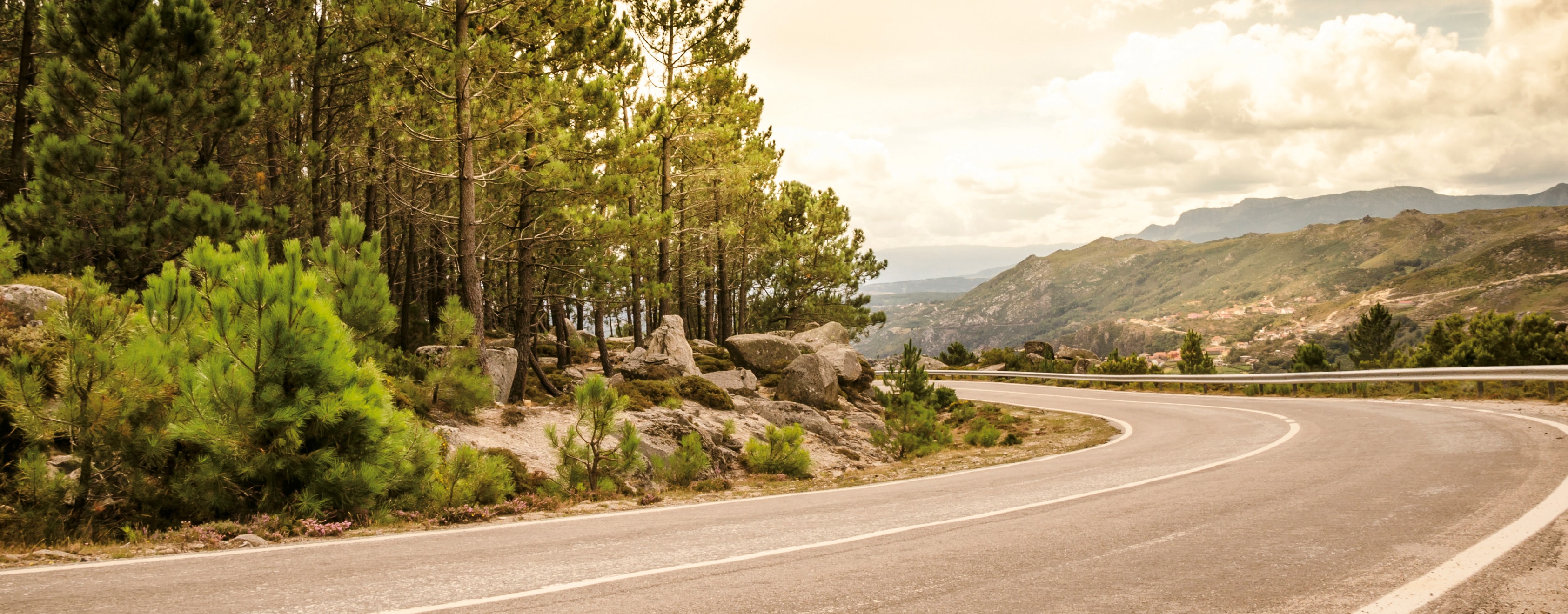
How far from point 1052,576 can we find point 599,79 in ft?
42.3

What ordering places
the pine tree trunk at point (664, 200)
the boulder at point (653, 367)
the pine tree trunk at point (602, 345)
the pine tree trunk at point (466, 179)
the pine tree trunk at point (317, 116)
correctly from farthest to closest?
the pine tree trunk at point (664, 200), the pine tree trunk at point (602, 345), the boulder at point (653, 367), the pine tree trunk at point (317, 116), the pine tree trunk at point (466, 179)

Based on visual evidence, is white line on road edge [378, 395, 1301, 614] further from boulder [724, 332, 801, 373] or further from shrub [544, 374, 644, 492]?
boulder [724, 332, 801, 373]

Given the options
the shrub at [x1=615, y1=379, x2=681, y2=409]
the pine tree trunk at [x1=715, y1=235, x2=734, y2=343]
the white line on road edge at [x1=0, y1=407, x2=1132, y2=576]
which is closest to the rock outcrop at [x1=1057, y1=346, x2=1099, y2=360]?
the pine tree trunk at [x1=715, y1=235, x2=734, y2=343]

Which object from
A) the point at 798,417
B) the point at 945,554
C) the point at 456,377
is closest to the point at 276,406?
the point at 456,377

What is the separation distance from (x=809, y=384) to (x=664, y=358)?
13.6ft

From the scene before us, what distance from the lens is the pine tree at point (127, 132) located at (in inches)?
484

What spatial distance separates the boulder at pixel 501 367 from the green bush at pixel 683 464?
4092 millimetres

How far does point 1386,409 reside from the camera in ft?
48.5

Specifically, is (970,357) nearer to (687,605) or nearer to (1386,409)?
(1386,409)

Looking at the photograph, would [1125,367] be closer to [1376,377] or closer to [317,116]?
[1376,377]

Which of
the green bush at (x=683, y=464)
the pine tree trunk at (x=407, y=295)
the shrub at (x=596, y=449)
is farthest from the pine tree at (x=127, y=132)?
the green bush at (x=683, y=464)

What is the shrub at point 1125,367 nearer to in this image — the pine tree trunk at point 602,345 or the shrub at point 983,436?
the shrub at point 983,436

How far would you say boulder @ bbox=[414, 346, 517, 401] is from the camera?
43.5 feet

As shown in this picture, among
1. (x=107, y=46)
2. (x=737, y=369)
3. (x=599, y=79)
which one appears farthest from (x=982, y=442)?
(x=107, y=46)
